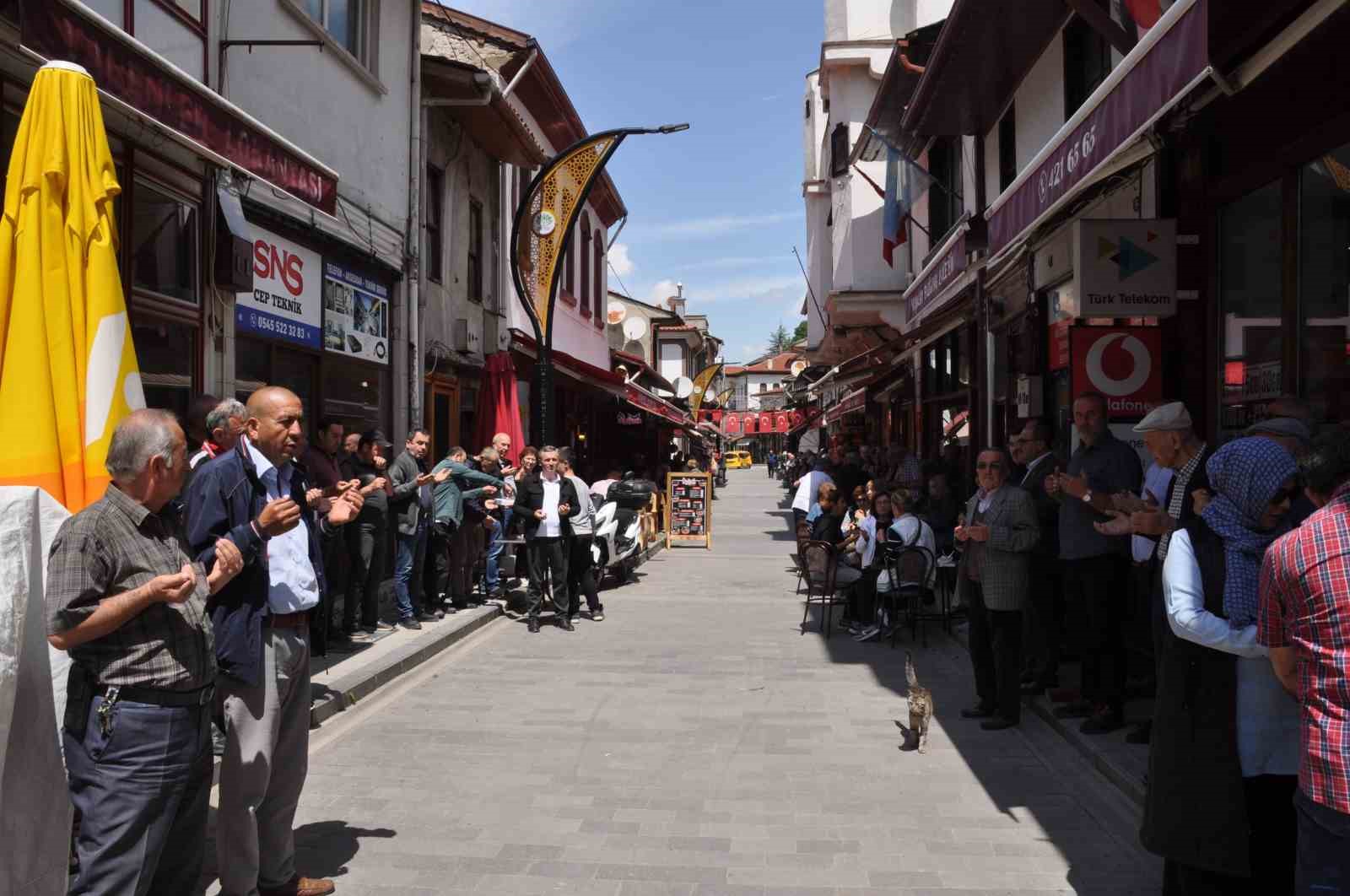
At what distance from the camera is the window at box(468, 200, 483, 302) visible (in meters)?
16.3

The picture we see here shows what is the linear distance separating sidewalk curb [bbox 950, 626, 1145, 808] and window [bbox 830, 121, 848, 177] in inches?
624

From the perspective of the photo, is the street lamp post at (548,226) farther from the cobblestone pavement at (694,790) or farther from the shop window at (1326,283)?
the shop window at (1326,283)

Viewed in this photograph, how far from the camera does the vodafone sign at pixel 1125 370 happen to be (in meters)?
7.91

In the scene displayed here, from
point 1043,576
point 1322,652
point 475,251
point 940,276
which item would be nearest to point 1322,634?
point 1322,652

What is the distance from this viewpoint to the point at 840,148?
74.0ft

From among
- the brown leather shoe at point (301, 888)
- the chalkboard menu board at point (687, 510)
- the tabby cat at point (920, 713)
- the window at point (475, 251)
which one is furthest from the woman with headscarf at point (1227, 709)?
the chalkboard menu board at point (687, 510)

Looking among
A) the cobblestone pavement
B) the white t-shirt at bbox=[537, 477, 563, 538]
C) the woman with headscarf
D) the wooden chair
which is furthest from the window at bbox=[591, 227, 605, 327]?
the woman with headscarf

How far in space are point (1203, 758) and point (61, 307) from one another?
420 centimetres

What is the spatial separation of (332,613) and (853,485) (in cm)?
817

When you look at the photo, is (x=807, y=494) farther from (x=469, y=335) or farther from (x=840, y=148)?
(x=840, y=148)

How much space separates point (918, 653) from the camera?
990 centimetres

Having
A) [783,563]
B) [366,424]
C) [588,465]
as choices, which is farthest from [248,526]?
[588,465]

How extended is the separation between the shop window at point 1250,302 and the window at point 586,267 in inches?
760

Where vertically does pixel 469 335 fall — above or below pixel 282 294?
above
